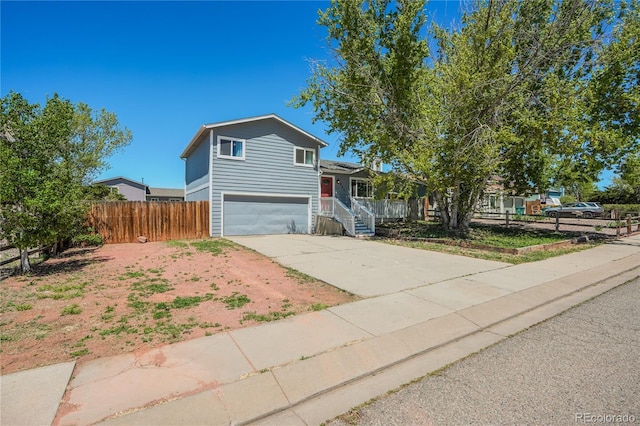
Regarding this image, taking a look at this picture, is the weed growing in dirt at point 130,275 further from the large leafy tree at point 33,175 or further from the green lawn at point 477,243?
the green lawn at point 477,243

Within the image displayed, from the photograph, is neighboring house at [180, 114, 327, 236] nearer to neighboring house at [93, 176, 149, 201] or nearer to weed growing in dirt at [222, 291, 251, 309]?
weed growing in dirt at [222, 291, 251, 309]

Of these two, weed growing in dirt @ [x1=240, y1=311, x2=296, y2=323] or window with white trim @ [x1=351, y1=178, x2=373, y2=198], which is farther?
window with white trim @ [x1=351, y1=178, x2=373, y2=198]

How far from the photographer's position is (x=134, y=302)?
520 cm

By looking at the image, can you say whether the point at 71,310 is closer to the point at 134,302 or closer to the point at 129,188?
the point at 134,302

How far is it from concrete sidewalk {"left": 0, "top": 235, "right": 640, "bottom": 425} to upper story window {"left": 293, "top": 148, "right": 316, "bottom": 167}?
456 inches

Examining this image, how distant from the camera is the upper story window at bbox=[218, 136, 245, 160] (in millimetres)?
14941

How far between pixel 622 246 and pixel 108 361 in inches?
649

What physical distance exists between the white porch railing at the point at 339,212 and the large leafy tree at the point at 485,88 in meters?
3.17

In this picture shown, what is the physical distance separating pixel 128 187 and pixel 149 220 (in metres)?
27.5

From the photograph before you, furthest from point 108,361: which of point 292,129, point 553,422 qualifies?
point 292,129

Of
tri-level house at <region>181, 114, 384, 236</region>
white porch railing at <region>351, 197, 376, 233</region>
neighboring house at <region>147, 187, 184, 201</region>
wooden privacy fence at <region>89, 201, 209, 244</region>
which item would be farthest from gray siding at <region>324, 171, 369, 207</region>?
neighboring house at <region>147, 187, 184, 201</region>

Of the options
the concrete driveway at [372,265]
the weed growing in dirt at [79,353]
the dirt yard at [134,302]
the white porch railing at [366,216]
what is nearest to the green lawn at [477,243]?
the concrete driveway at [372,265]

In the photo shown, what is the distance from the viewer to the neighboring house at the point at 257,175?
14969mm

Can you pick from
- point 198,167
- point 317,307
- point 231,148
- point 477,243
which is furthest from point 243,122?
point 317,307
